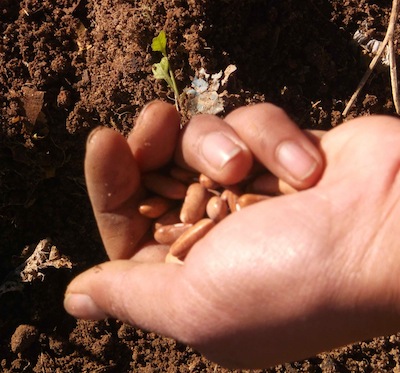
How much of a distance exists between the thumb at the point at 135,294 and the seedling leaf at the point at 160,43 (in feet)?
3.17

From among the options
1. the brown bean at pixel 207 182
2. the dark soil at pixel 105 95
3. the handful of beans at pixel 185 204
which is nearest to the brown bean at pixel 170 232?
the handful of beans at pixel 185 204

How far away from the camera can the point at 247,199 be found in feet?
5.57

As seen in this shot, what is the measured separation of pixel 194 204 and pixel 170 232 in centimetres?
12

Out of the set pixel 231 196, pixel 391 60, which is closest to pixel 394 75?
pixel 391 60

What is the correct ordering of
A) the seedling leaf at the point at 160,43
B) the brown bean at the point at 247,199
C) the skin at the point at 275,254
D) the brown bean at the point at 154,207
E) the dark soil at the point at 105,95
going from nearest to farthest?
the skin at the point at 275,254
the brown bean at the point at 247,199
the brown bean at the point at 154,207
the seedling leaf at the point at 160,43
the dark soil at the point at 105,95

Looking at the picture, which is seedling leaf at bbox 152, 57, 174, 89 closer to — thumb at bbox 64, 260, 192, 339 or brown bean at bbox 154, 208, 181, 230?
brown bean at bbox 154, 208, 181, 230

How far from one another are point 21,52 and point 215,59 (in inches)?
37.2

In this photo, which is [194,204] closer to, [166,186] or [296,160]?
[166,186]

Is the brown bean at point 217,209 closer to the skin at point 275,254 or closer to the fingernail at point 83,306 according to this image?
the skin at point 275,254

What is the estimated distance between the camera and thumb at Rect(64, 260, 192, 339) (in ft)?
5.47

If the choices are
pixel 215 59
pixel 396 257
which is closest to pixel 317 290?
pixel 396 257

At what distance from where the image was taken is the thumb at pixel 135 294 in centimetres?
167

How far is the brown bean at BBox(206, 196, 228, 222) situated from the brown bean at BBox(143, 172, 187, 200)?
0.12 metres

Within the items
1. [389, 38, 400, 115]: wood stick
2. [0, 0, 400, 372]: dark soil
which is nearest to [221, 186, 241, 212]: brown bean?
[0, 0, 400, 372]: dark soil
